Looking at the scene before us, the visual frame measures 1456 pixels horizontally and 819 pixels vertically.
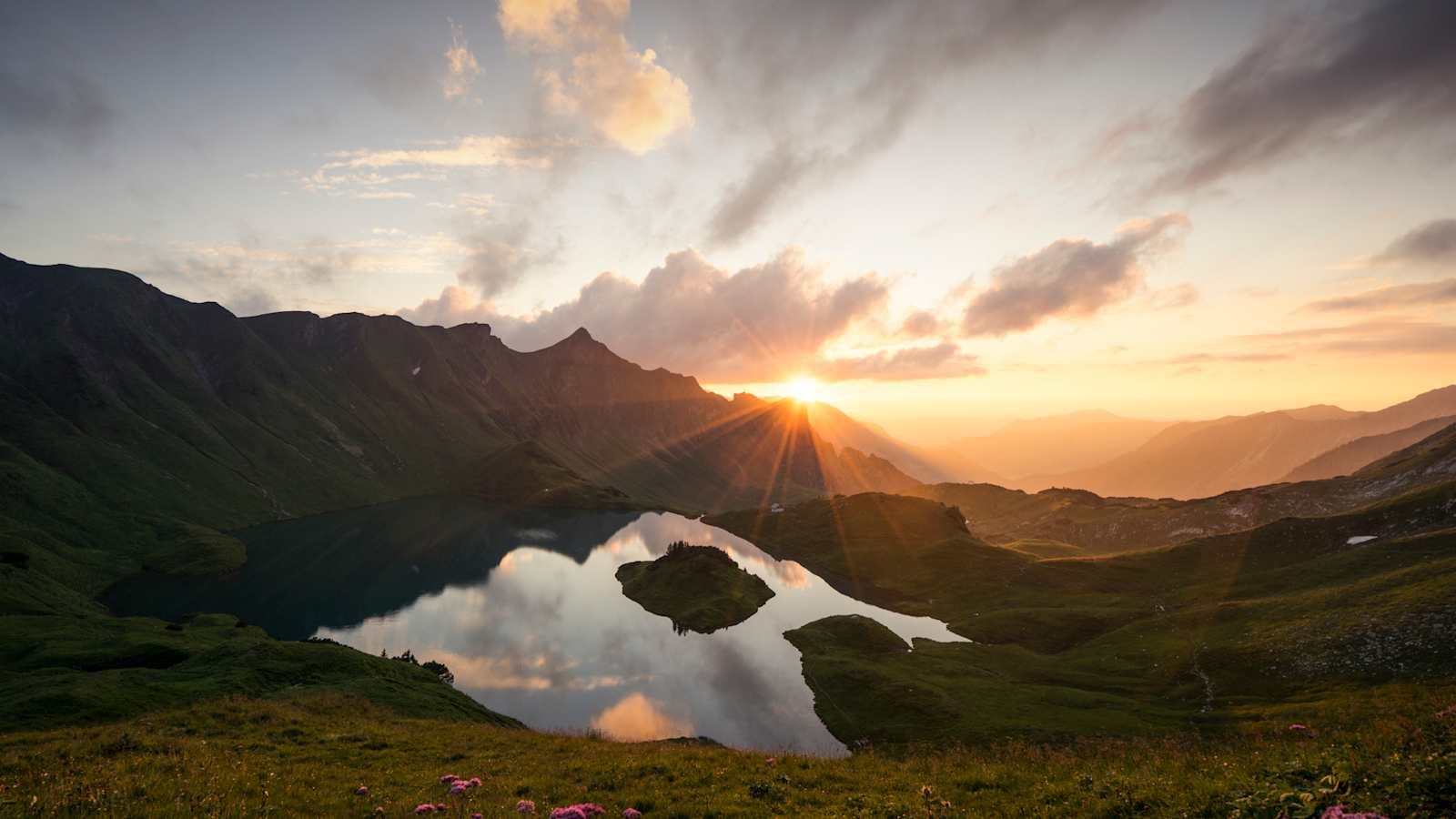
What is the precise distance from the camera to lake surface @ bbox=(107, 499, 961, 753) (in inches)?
2894

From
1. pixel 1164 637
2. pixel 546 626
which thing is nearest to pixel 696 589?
pixel 546 626

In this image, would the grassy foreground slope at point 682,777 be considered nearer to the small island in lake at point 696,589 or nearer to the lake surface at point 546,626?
the lake surface at point 546,626

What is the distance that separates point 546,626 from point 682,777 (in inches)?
3841

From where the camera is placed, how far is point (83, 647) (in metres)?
57.7

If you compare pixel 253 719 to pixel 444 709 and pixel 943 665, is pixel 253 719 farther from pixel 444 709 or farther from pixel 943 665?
pixel 943 665

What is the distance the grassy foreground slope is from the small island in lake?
88159 millimetres

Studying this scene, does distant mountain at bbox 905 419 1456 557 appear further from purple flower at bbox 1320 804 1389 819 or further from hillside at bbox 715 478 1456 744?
purple flower at bbox 1320 804 1389 819

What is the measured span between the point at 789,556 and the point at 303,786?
18319 cm

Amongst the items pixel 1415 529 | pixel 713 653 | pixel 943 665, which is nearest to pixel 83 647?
pixel 713 653

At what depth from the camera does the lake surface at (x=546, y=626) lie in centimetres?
7350

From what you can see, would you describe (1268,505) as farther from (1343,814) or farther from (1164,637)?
(1343,814)

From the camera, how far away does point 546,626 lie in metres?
110

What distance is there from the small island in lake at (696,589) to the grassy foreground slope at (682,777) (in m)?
88.2

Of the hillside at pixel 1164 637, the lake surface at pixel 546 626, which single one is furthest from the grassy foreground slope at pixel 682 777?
the hillside at pixel 1164 637
